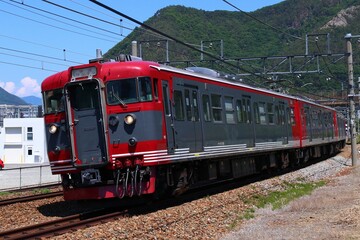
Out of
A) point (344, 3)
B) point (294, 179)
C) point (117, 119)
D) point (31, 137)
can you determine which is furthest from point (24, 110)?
point (117, 119)

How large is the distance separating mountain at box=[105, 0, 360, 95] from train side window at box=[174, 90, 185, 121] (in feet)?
101

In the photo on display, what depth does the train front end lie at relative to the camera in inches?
447

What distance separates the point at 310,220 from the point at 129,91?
4.47 m

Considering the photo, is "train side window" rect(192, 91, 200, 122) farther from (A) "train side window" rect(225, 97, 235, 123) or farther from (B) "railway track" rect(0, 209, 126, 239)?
(B) "railway track" rect(0, 209, 126, 239)

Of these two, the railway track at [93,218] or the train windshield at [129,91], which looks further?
the train windshield at [129,91]

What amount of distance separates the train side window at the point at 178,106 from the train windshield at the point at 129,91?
1112 mm

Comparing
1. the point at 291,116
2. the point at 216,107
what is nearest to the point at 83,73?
the point at 216,107

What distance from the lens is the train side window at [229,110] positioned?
15.7 m

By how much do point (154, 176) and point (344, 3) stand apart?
105m

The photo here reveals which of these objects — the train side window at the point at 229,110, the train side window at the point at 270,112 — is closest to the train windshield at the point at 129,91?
the train side window at the point at 229,110

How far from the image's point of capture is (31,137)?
67.8 meters

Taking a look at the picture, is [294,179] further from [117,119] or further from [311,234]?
[311,234]

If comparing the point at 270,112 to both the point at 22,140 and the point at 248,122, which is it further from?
the point at 22,140

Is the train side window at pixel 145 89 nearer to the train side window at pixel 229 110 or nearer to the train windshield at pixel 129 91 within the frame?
the train windshield at pixel 129 91
